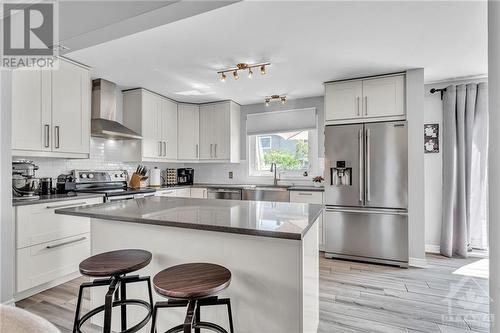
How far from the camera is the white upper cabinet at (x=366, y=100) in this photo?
326 centimetres

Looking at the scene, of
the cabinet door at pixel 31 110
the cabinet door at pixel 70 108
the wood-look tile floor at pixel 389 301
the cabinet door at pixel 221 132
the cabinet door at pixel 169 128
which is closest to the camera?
the wood-look tile floor at pixel 389 301

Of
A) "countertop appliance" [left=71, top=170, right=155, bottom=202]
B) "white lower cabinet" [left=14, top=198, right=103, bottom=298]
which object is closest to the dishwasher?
"countertop appliance" [left=71, top=170, right=155, bottom=202]

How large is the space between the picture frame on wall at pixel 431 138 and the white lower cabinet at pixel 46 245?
4633 millimetres

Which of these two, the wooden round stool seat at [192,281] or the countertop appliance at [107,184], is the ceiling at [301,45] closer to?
the countertop appliance at [107,184]

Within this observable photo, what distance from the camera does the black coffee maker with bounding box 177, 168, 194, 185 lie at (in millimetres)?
4957

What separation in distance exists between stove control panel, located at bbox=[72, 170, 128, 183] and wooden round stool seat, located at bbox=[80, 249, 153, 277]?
7.18 ft

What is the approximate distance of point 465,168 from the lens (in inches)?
135

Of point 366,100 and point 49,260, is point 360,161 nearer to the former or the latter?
point 366,100

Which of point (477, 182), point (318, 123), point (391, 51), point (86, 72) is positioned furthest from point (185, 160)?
point (477, 182)

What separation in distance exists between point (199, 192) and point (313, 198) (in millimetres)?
2005

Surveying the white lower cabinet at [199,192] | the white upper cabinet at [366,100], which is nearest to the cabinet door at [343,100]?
the white upper cabinet at [366,100]

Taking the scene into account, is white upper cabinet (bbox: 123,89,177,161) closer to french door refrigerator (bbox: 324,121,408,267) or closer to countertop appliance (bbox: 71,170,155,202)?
countertop appliance (bbox: 71,170,155,202)

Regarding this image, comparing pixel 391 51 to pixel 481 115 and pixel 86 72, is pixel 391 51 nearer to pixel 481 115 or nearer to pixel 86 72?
pixel 481 115

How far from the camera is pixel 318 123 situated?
4340 millimetres
